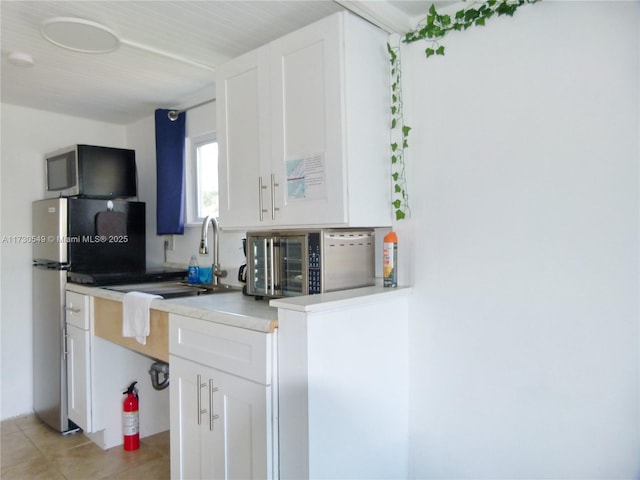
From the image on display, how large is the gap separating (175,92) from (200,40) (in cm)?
84

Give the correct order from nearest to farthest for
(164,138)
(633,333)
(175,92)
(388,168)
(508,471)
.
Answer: (633,333) → (508,471) → (388,168) → (175,92) → (164,138)

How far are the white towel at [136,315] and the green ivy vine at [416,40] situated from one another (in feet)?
3.98

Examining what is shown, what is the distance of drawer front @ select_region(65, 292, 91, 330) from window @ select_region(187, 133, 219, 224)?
2.77 feet

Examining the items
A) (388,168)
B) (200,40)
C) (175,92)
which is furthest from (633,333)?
(175,92)

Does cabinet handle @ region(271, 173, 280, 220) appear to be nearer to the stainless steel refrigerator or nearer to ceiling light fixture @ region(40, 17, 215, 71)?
ceiling light fixture @ region(40, 17, 215, 71)

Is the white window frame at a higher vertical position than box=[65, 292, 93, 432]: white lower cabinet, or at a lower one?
higher

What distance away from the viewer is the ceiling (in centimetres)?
180

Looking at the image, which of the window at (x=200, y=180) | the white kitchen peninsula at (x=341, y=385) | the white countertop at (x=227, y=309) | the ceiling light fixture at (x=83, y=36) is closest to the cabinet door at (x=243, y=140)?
the white countertop at (x=227, y=309)

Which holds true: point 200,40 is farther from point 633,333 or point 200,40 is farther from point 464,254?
point 633,333

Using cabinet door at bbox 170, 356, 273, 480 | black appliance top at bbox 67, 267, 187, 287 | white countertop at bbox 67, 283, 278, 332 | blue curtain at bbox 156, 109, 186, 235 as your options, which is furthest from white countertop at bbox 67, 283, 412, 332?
blue curtain at bbox 156, 109, 186, 235

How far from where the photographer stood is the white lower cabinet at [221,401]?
58.9 inches

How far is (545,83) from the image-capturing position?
154cm

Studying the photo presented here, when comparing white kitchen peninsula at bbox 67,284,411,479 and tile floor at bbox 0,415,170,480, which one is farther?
tile floor at bbox 0,415,170,480

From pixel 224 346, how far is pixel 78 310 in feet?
4.93
